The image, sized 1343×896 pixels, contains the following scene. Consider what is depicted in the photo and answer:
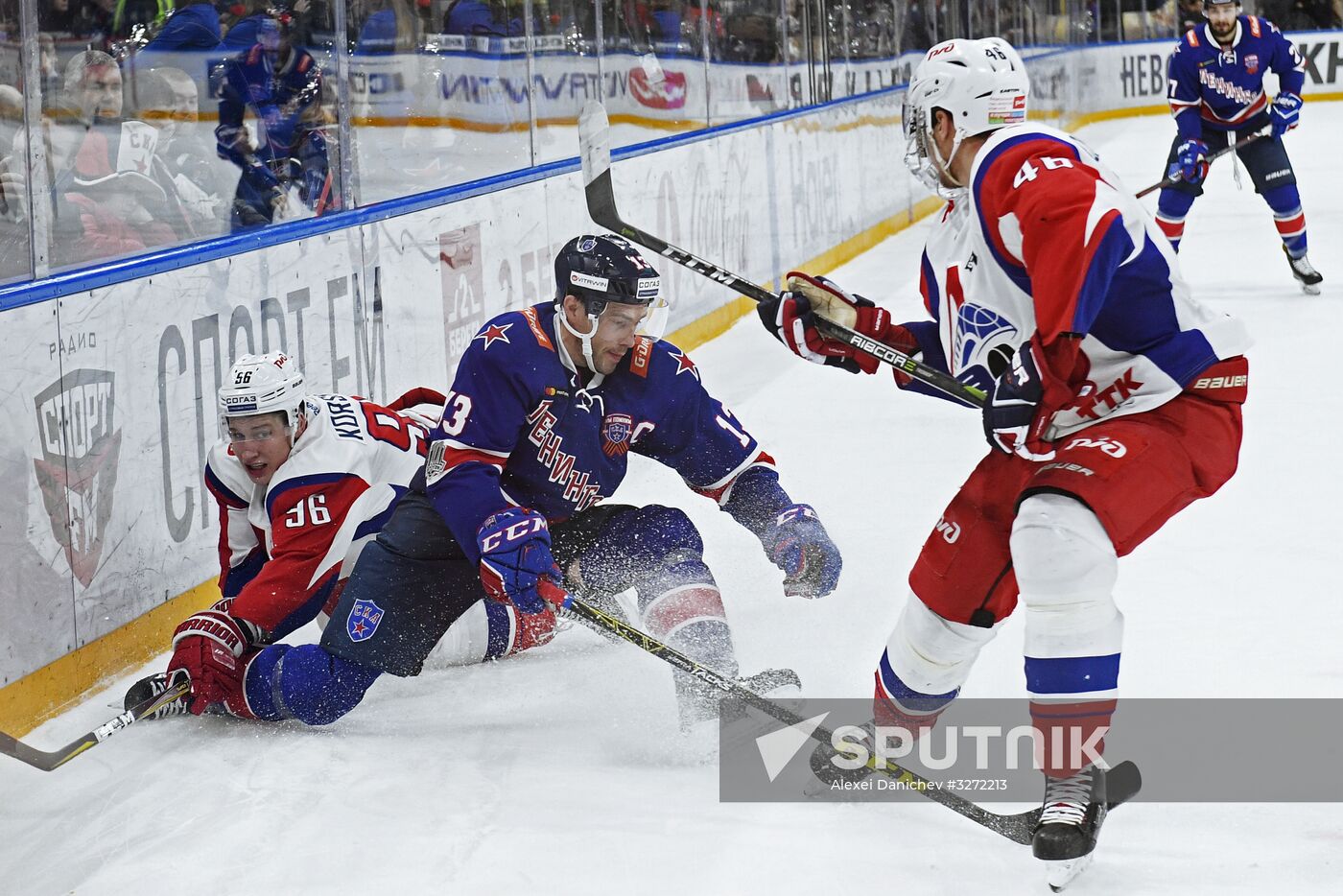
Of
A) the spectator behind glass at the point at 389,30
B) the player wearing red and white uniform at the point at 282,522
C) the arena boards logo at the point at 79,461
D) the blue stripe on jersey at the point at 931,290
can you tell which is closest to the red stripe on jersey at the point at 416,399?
the player wearing red and white uniform at the point at 282,522

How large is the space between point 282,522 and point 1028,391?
4.94 feet

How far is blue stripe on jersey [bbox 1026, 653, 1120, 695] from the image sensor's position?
2.05 metres

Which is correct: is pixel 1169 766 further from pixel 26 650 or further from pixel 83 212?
pixel 83 212

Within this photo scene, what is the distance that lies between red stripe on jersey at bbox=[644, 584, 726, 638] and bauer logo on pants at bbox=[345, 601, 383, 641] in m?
0.48

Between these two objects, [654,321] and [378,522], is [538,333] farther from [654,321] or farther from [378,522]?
[378,522]

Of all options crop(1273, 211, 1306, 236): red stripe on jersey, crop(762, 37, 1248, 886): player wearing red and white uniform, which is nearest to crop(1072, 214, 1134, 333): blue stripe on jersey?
crop(762, 37, 1248, 886): player wearing red and white uniform

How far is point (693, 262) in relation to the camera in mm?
3148

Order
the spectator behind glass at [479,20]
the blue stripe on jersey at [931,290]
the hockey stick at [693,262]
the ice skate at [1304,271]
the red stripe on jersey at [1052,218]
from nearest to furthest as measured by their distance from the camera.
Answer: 1. the red stripe on jersey at [1052,218]
2. the blue stripe on jersey at [931,290]
3. the hockey stick at [693,262]
4. the spectator behind glass at [479,20]
5. the ice skate at [1304,271]

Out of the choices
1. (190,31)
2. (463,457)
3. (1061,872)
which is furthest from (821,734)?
(190,31)

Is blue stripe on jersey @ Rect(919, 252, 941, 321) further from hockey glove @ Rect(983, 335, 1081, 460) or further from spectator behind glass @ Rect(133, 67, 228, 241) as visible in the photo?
spectator behind glass @ Rect(133, 67, 228, 241)

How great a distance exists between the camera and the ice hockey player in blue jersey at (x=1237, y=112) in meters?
6.79

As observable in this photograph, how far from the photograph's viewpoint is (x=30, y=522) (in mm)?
2857

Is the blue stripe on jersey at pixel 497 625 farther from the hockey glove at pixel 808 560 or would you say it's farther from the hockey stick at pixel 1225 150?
the hockey stick at pixel 1225 150

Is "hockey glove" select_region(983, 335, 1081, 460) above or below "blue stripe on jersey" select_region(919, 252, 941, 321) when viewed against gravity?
below
